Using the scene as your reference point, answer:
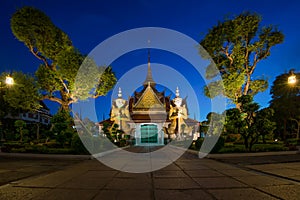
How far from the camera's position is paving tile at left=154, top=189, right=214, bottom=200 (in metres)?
5.02

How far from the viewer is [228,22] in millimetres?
22344

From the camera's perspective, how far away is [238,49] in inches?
886

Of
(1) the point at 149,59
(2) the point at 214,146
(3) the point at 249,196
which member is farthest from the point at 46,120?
(3) the point at 249,196

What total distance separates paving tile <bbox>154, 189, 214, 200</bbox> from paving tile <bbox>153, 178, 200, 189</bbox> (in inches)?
18.0

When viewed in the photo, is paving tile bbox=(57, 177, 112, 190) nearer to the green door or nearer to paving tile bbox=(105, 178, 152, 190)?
paving tile bbox=(105, 178, 152, 190)

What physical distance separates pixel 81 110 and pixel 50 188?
20.4m

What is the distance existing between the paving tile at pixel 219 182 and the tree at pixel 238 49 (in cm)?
1653

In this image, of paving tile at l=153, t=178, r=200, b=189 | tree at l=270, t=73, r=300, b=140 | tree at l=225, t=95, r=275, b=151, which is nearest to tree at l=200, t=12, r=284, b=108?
tree at l=225, t=95, r=275, b=151

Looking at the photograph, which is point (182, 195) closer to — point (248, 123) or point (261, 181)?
point (261, 181)

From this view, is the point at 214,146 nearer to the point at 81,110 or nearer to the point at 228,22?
the point at 228,22

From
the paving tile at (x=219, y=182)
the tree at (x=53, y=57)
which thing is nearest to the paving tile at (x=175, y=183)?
the paving tile at (x=219, y=182)

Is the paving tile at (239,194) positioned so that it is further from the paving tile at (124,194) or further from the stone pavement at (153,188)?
the paving tile at (124,194)

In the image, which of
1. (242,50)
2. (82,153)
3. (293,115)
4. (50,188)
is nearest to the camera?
(50,188)

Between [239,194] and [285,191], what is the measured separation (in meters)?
1.38
